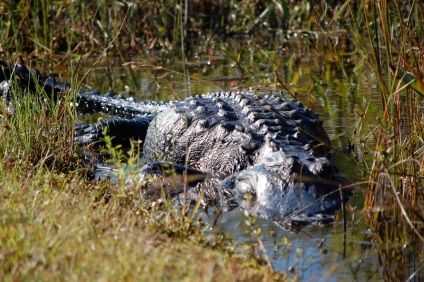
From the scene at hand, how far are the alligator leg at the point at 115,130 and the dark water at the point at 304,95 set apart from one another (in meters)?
0.55

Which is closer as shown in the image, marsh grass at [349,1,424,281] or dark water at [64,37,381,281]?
marsh grass at [349,1,424,281]

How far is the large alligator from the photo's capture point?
4.17 m

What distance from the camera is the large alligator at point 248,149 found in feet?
13.7

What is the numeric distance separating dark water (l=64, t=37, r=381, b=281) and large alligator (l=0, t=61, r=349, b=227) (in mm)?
173

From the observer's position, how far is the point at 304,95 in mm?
7578

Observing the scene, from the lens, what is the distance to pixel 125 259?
2.68 m

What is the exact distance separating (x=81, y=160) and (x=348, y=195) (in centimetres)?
197

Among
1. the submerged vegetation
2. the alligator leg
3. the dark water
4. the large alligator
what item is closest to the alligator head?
the large alligator

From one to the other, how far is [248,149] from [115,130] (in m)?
1.66

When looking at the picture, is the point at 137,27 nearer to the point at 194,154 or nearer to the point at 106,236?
the point at 194,154

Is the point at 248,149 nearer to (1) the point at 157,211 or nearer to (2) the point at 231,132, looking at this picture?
(2) the point at 231,132

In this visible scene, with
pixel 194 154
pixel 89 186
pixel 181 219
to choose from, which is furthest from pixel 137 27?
pixel 181 219

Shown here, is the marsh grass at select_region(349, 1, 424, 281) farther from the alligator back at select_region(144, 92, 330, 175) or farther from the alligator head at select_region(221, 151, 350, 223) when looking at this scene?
the alligator back at select_region(144, 92, 330, 175)

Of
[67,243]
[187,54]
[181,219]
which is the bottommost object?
[187,54]
